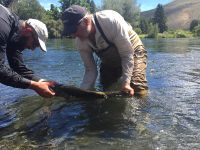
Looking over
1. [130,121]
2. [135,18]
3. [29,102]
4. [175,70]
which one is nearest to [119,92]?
[130,121]

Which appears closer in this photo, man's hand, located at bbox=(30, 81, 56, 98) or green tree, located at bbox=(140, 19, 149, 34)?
man's hand, located at bbox=(30, 81, 56, 98)

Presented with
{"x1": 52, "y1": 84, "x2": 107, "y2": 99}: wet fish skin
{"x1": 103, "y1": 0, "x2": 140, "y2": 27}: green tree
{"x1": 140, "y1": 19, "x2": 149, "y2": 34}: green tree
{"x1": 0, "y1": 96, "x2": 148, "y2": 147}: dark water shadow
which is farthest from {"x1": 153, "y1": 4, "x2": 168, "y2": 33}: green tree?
{"x1": 52, "y1": 84, "x2": 107, "y2": 99}: wet fish skin

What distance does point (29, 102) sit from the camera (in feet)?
32.6

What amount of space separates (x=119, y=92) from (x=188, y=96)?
9.27ft

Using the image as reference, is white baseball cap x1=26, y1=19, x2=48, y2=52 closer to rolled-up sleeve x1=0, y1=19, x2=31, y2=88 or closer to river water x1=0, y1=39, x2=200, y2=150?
rolled-up sleeve x1=0, y1=19, x2=31, y2=88

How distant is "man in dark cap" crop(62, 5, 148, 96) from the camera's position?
280 inches

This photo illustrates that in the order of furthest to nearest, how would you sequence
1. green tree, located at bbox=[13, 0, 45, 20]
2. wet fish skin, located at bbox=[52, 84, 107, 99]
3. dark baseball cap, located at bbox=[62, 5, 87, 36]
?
Result: green tree, located at bbox=[13, 0, 45, 20] < wet fish skin, located at bbox=[52, 84, 107, 99] < dark baseball cap, located at bbox=[62, 5, 87, 36]

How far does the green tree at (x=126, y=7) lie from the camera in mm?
106688

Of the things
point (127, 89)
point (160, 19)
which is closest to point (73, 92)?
point (127, 89)

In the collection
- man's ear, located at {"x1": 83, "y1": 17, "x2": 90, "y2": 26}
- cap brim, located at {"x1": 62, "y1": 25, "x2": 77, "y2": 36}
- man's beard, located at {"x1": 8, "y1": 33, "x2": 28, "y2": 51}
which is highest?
man's ear, located at {"x1": 83, "y1": 17, "x2": 90, "y2": 26}

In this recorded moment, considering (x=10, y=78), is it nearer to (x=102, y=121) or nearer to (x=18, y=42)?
(x=18, y=42)

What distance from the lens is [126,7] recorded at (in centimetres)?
10912

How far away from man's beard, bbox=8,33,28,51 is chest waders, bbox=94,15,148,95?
64.9 inches

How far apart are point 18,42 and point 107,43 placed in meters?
1.91
